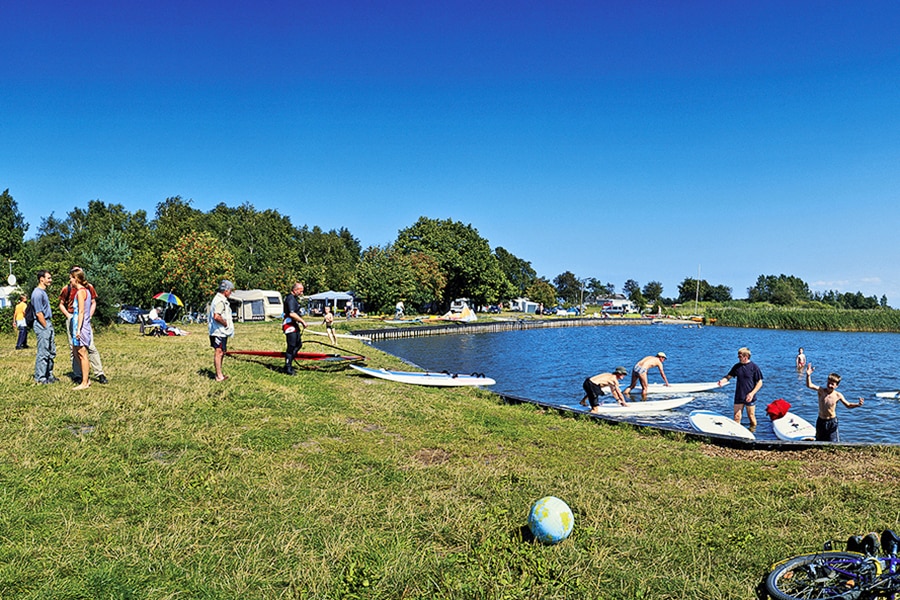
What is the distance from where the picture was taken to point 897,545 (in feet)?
14.7

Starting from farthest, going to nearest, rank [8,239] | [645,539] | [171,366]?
[8,239] → [171,366] → [645,539]

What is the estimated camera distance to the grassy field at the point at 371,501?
4.41m

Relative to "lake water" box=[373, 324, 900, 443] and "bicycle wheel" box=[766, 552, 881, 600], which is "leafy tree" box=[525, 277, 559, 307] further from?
"bicycle wheel" box=[766, 552, 881, 600]

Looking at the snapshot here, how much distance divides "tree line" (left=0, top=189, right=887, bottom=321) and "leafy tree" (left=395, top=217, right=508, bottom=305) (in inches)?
5.9

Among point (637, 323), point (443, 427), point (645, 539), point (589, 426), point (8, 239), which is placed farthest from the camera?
point (637, 323)

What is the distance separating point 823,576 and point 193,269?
Answer: 36.8m

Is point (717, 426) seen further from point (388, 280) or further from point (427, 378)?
point (388, 280)

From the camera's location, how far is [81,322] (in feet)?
31.8

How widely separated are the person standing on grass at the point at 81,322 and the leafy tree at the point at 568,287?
136 meters

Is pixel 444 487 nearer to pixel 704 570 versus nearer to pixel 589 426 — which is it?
pixel 704 570

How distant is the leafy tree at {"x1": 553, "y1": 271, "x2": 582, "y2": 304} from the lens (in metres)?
143

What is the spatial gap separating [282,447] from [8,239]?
52.8 metres

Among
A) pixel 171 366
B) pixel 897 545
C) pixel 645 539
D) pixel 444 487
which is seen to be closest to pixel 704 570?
pixel 645 539

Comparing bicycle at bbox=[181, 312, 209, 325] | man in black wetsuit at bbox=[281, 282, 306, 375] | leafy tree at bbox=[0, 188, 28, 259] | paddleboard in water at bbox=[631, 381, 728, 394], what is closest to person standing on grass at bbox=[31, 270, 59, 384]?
man in black wetsuit at bbox=[281, 282, 306, 375]
